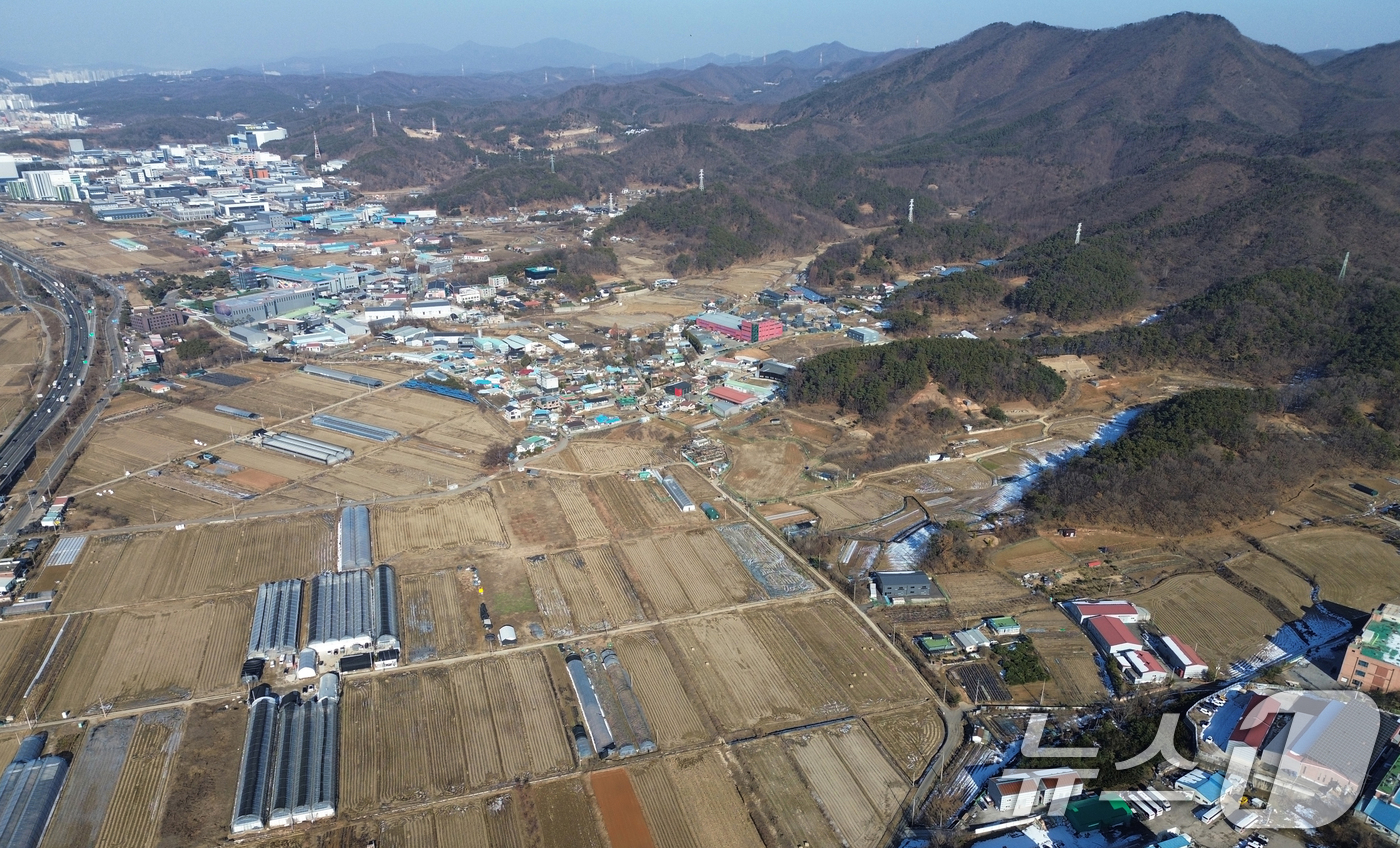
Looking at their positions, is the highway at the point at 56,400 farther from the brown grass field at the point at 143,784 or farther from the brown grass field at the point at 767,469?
the brown grass field at the point at 767,469

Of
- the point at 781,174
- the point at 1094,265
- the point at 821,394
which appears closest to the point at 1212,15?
the point at 781,174

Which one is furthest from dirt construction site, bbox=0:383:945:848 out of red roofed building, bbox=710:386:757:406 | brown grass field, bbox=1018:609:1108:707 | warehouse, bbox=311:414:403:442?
red roofed building, bbox=710:386:757:406

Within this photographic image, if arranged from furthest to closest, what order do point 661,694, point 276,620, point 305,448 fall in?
1. point 305,448
2. point 276,620
3. point 661,694

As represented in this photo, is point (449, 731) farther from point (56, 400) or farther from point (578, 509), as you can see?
point (56, 400)

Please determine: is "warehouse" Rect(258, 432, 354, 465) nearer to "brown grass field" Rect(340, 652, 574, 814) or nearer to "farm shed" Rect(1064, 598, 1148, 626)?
"brown grass field" Rect(340, 652, 574, 814)

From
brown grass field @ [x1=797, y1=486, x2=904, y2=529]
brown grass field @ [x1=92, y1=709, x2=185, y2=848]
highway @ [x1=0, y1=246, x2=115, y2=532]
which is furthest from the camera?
highway @ [x1=0, y1=246, x2=115, y2=532]

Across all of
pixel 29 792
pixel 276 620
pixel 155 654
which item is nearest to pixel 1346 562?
pixel 276 620
